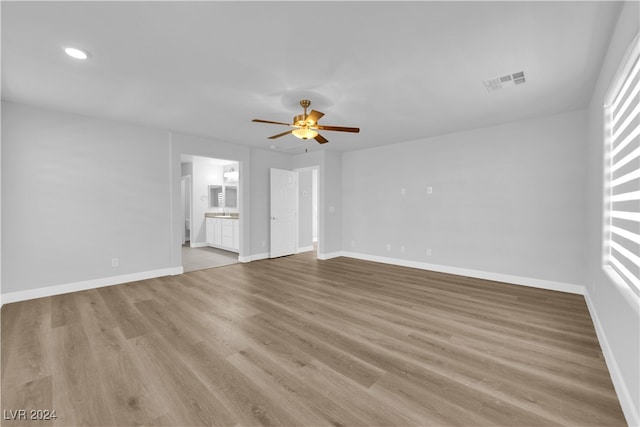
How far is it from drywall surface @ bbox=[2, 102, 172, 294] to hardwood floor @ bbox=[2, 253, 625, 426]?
1.76 feet

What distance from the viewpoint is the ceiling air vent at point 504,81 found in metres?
2.81

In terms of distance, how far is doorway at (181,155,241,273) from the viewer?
7.39m

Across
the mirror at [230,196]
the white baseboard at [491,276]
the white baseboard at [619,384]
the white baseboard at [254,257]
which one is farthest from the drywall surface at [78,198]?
the white baseboard at [619,384]

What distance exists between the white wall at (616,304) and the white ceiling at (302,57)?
0.58 feet

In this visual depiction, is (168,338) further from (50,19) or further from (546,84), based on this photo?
(546,84)

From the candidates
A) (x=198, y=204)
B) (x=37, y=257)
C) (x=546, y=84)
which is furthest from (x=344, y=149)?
(x=37, y=257)

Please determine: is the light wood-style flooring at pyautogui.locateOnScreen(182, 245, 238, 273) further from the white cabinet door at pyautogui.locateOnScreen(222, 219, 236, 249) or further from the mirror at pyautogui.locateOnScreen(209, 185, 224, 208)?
the mirror at pyautogui.locateOnScreen(209, 185, 224, 208)

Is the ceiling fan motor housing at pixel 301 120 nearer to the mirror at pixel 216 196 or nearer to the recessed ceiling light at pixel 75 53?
the recessed ceiling light at pixel 75 53

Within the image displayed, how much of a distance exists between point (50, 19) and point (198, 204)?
680cm

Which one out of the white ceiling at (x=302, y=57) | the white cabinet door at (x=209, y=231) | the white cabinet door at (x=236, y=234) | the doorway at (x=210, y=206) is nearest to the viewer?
the white ceiling at (x=302, y=57)

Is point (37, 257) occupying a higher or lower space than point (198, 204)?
lower

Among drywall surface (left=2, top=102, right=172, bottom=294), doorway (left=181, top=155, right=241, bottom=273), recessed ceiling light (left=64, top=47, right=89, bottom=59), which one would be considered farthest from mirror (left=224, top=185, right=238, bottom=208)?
recessed ceiling light (left=64, top=47, right=89, bottom=59)

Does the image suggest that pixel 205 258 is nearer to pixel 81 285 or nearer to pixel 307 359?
pixel 81 285

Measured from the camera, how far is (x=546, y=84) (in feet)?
9.87
